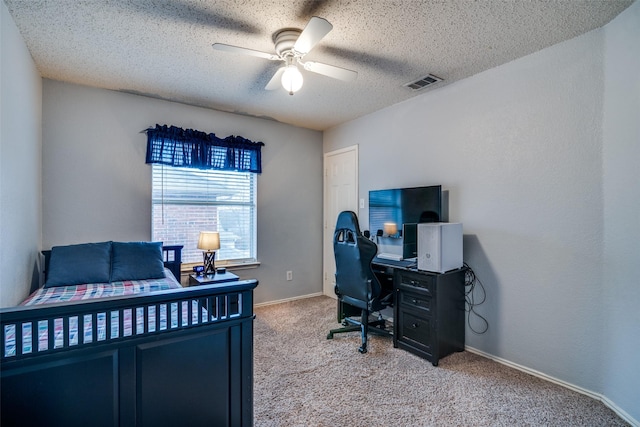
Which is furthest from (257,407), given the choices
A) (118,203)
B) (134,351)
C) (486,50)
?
(486,50)

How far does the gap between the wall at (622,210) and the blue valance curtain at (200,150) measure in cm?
328

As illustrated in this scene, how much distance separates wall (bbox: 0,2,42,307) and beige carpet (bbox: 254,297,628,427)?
1827mm

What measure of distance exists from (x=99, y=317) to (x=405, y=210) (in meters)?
2.61

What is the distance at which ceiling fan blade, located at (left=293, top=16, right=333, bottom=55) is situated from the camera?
1658 mm

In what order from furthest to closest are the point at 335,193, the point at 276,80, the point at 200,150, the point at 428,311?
the point at 335,193 → the point at 200,150 → the point at 428,311 → the point at 276,80

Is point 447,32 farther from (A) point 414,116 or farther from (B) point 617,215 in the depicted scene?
(B) point 617,215

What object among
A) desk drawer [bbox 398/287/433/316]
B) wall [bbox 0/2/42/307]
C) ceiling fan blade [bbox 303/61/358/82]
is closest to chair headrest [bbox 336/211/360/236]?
desk drawer [bbox 398/287/433/316]

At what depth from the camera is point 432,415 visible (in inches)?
74.2

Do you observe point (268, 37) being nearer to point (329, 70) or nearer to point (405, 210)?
point (329, 70)

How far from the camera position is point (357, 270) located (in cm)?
270

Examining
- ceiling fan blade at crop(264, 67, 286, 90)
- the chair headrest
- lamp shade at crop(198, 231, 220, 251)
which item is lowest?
lamp shade at crop(198, 231, 220, 251)

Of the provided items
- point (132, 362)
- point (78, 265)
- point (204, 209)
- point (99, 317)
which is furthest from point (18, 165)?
point (132, 362)

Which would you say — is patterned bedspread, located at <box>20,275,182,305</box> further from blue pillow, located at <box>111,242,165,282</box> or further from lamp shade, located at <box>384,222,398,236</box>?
lamp shade, located at <box>384,222,398,236</box>

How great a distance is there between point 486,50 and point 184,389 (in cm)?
286
